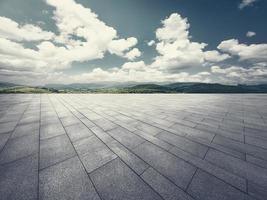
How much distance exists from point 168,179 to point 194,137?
2.54 m

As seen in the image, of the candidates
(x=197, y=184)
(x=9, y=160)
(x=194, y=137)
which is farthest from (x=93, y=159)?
(x=194, y=137)

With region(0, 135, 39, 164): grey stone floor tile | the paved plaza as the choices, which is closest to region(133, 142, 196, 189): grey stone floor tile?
the paved plaza

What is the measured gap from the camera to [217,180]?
251 cm

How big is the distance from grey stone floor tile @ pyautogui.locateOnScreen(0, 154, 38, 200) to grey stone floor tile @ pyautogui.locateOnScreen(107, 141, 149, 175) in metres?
1.83

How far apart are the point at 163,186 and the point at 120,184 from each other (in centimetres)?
82

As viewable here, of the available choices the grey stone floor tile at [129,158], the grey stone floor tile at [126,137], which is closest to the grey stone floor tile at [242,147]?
the grey stone floor tile at [126,137]

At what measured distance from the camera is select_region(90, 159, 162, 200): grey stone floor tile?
7.00 ft

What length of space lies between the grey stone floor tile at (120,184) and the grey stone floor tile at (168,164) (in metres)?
0.57

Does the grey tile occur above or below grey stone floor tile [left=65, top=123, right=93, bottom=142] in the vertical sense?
above

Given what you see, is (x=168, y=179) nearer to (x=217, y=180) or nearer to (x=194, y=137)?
(x=217, y=180)

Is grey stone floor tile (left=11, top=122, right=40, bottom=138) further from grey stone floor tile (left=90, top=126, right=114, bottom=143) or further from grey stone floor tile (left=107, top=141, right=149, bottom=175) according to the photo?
grey stone floor tile (left=107, top=141, right=149, bottom=175)

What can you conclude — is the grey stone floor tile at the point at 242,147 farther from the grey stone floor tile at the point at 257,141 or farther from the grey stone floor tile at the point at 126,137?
the grey stone floor tile at the point at 126,137

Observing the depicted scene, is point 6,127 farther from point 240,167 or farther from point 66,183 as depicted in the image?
point 240,167

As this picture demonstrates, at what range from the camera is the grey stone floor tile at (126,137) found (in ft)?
13.3
